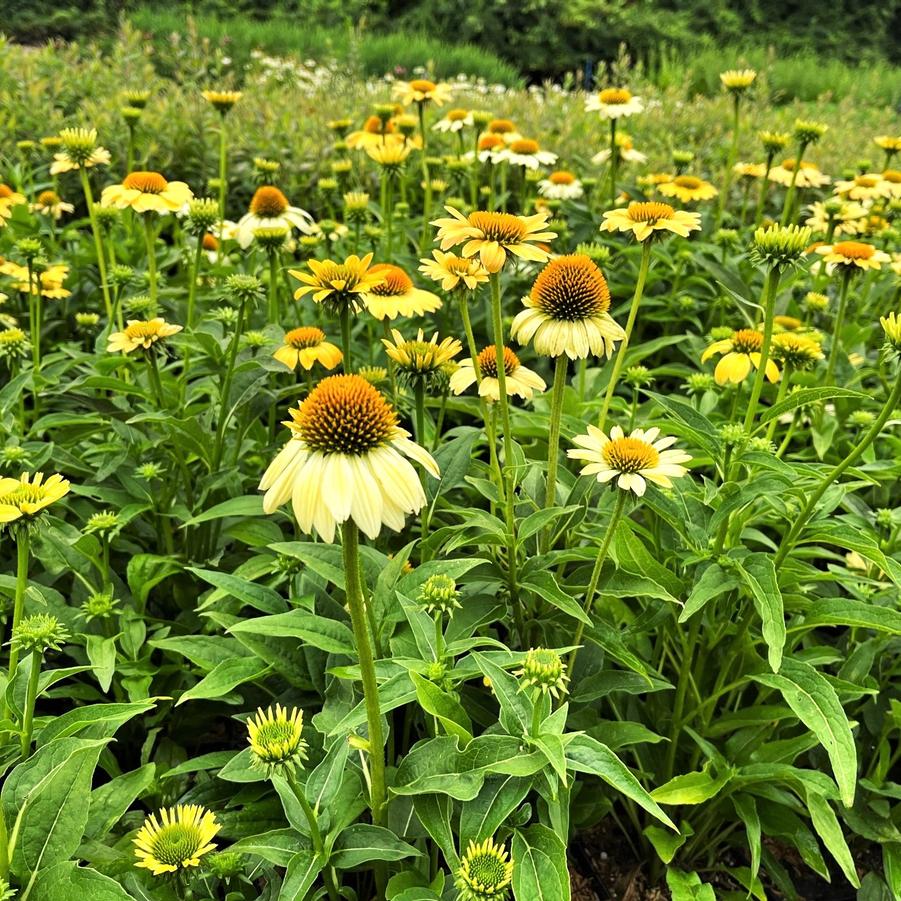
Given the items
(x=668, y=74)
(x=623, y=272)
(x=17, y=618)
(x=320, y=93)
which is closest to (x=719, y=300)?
(x=623, y=272)

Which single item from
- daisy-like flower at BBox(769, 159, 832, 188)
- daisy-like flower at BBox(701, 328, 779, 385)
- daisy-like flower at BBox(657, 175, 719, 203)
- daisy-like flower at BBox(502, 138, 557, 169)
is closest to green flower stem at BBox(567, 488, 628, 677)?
daisy-like flower at BBox(701, 328, 779, 385)

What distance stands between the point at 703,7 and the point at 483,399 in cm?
1256

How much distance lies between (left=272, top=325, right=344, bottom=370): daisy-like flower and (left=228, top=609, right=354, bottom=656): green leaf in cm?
56

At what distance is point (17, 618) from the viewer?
1.29m

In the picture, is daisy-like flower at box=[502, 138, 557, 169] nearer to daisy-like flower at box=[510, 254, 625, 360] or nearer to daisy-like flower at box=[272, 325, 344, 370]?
daisy-like flower at box=[272, 325, 344, 370]

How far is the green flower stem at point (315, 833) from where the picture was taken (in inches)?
42.5

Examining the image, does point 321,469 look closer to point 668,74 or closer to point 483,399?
point 483,399

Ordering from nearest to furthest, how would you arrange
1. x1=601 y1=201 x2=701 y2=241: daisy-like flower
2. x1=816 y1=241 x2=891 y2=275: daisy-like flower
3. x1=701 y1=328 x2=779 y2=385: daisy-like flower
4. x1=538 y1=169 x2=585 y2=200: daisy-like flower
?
x1=601 y1=201 x2=701 y2=241: daisy-like flower < x1=701 y1=328 x2=779 y2=385: daisy-like flower < x1=816 y1=241 x2=891 y2=275: daisy-like flower < x1=538 y1=169 x2=585 y2=200: daisy-like flower

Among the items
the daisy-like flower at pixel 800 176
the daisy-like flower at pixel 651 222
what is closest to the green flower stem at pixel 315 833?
the daisy-like flower at pixel 651 222

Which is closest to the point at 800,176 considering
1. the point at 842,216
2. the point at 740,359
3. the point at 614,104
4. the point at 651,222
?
the point at 842,216

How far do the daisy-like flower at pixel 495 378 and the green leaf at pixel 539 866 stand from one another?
75cm

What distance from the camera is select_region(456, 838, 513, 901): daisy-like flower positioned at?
3.48 feet

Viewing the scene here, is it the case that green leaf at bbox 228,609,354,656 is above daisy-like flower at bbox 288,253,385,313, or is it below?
below

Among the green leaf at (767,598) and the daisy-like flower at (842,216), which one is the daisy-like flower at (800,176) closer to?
the daisy-like flower at (842,216)
